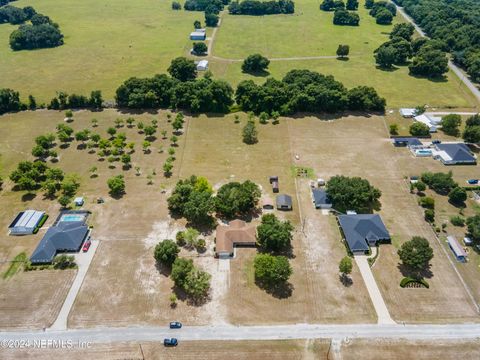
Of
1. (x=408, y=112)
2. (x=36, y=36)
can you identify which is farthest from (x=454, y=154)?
(x=36, y=36)

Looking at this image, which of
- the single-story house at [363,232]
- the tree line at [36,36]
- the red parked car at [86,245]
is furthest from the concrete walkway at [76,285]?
the tree line at [36,36]

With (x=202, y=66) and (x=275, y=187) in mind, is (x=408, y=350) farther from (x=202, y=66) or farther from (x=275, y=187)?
(x=202, y=66)

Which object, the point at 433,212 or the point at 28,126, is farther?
the point at 28,126

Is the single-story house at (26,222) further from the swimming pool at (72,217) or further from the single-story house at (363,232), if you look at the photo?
the single-story house at (363,232)

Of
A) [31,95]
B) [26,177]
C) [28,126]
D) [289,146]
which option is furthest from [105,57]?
[289,146]

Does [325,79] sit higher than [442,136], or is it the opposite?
[325,79]

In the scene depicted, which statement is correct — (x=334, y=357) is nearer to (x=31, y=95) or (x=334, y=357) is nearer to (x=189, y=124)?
(x=189, y=124)

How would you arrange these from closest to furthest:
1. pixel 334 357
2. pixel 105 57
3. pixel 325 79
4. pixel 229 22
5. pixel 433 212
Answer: pixel 334 357, pixel 433 212, pixel 325 79, pixel 105 57, pixel 229 22
